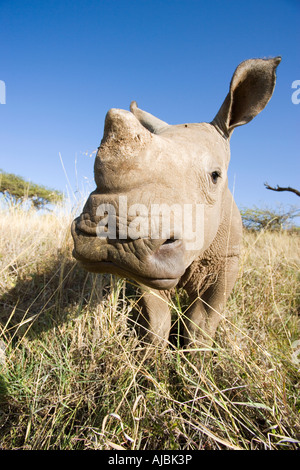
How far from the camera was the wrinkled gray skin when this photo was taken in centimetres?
160

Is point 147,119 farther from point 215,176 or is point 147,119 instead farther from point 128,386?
point 128,386

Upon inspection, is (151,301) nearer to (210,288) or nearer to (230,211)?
(210,288)

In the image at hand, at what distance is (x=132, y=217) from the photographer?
1549 millimetres

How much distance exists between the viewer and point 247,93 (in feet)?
8.44

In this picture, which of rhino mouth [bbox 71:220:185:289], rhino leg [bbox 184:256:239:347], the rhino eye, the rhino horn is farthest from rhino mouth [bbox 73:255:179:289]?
rhino leg [bbox 184:256:239:347]

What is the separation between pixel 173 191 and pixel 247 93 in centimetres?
144

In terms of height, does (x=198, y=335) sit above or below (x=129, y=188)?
below

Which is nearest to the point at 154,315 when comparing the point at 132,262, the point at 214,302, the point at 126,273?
the point at 214,302

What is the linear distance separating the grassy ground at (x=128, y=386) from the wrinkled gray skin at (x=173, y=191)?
11.8 inches

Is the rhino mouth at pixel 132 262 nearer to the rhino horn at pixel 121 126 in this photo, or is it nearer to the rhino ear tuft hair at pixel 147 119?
the rhino horn at pixel 121 126

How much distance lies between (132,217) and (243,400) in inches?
49.6

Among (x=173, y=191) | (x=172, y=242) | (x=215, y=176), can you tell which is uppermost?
(x=215, y=176)

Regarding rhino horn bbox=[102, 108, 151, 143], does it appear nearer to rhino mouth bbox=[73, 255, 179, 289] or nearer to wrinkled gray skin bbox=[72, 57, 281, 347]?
wrinkled gray skin bbox=[72, 57, 281, 347]
